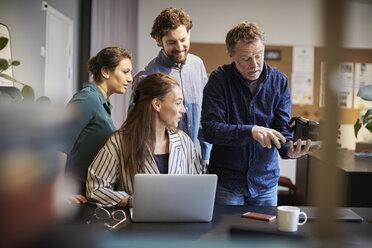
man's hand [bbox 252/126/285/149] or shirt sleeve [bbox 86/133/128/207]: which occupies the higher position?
man's hand [bbox 252/126/285/149]

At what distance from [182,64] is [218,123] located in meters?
0.69

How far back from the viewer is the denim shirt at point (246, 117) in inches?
74.2

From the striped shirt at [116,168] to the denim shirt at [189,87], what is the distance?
1.26 feet

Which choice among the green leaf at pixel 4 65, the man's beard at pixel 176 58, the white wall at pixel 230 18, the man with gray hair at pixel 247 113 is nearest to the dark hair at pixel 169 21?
the man's beard at pixel 176 58

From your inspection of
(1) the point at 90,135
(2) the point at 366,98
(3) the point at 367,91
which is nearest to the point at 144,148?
(1) the point at 90,135

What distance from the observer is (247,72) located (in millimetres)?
1907

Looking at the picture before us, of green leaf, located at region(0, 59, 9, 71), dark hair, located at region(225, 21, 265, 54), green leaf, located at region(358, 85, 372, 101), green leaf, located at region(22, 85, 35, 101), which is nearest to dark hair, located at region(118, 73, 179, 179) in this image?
dark hair, located at region(225, 21, 265, 54)

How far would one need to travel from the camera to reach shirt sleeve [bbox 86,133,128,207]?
68.4 inches

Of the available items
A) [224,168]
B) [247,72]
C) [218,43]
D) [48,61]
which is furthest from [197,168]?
[218,43]

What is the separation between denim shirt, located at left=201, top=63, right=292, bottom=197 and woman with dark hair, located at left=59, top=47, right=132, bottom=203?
1.65ft

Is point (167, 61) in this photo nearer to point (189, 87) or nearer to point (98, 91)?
point (189, 87)

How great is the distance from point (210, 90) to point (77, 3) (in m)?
3.49

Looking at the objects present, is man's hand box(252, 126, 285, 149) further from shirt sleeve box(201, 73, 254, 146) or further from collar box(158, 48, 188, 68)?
collar box(158, 48, 188, 68)

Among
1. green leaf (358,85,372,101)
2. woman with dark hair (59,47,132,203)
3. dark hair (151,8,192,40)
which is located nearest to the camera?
green leaf (358,85,372,101)
